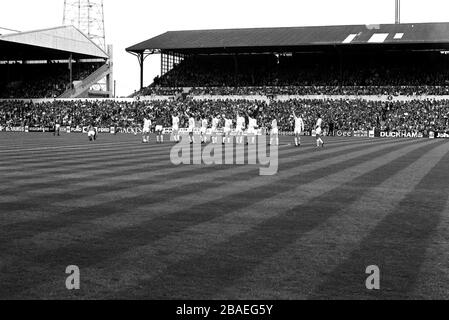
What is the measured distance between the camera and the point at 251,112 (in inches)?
2325

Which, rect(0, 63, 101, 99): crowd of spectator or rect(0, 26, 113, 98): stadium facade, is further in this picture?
rect(0, 63, 101, 99): crowd of spectator

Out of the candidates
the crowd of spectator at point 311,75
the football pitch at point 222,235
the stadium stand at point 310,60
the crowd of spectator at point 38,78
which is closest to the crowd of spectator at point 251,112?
the crowd of spectator at point 311,75

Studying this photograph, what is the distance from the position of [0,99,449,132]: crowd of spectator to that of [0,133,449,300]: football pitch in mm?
40345

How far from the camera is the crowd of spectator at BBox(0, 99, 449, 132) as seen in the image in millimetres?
61562

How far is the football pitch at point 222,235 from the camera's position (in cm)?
684

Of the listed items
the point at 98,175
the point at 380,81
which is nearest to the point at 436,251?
the point at 98,175

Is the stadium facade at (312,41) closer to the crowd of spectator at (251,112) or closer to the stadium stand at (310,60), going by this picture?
the stadium stand at (310,60)

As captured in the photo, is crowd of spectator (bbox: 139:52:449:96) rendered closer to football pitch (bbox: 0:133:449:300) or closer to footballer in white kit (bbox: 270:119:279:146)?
footballer in white kit (bbox: 270:119:279:146)

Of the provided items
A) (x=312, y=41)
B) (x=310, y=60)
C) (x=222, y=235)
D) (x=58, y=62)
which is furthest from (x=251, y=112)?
(x=222, y=235)

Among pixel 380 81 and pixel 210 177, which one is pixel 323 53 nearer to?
pixel 380 81

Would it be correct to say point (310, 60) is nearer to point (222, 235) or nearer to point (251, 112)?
point (251, 112)

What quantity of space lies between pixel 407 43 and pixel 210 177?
5482 centimetres

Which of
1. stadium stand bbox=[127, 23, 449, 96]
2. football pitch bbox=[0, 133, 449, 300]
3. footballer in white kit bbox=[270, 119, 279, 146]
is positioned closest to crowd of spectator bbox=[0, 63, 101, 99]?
stadium stand bbox=[127, 23, 449, 96]

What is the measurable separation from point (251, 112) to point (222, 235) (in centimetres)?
4995
